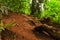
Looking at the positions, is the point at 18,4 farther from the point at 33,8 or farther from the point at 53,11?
the point at 53,11

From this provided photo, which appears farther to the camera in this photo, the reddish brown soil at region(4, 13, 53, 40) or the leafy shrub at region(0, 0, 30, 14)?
the leafy shrub at region(0, 0, 30, 14)

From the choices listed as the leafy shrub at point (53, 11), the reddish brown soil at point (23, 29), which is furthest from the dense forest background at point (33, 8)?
the reddish brown soil at point (23, 29)

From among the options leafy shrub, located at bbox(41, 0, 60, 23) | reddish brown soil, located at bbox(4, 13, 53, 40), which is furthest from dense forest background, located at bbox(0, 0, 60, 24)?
reddish brown soil, located at bbox(4, 13, 53, 40)

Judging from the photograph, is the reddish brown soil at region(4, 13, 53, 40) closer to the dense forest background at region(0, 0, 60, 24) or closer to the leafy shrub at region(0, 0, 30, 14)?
the dense forest background at region(0, 0, 60, 24)

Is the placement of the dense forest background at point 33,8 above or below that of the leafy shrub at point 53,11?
above

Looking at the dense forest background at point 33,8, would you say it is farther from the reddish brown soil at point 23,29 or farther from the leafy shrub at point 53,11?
the reddish brown soil at point 23,29

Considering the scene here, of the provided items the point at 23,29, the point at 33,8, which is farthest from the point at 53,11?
the point at 23,29

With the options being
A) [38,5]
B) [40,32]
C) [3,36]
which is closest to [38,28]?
[40,32]

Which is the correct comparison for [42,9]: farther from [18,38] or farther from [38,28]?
[18,38]

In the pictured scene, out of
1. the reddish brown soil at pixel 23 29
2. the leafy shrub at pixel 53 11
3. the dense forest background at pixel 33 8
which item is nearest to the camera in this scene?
the reddish brown soil at pixel 23 29

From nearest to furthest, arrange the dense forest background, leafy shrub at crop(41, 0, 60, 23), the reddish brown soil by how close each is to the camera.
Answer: the reddish brown soil, the dense forest background, leafy shrub at crop(41, 0, 60, 23)

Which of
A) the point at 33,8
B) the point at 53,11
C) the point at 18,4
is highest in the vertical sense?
the point at 18,4

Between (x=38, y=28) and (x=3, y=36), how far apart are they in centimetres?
95

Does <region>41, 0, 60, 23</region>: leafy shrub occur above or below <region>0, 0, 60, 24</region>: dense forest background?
below
